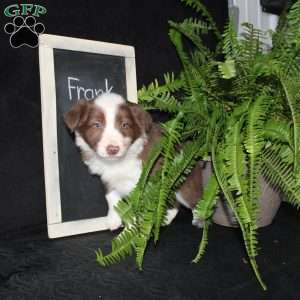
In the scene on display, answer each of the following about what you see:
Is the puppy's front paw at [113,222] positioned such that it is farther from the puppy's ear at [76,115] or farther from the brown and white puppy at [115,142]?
the puppy's ear at [76,115]

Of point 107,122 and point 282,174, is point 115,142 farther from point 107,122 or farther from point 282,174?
point 282,174

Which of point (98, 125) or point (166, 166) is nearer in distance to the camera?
point (166, 166)

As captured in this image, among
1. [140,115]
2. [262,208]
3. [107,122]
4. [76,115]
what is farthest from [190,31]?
[262,208]

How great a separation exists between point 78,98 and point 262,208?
1.28m

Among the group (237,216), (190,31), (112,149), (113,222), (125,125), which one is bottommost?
(113,222)

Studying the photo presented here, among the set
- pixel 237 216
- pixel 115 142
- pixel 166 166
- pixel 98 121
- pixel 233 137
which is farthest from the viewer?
pixel 98 121

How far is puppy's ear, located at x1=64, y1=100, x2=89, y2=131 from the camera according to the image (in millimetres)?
2189

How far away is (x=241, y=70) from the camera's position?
6.43 ft

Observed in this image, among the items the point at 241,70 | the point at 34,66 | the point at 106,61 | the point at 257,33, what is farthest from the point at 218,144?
the point at 34,66

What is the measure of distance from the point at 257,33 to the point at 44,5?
128 centimetres

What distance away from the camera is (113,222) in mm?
2441

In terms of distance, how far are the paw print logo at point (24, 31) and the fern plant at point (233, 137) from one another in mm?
796

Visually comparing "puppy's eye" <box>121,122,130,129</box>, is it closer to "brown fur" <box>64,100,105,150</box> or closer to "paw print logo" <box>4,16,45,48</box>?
"brown fur" <box>64,100,105,150</box>

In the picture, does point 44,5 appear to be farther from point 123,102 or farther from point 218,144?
point 218,144
